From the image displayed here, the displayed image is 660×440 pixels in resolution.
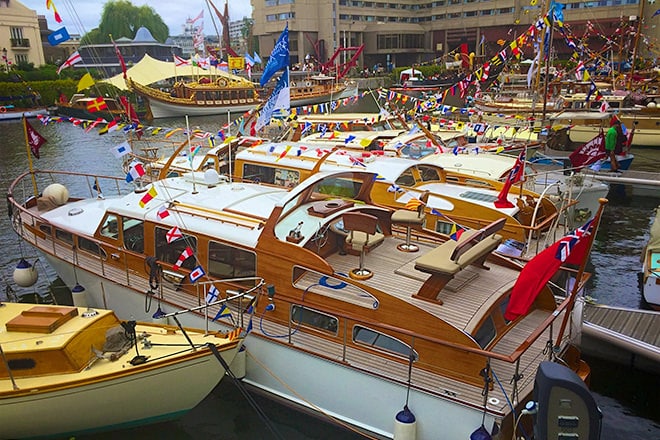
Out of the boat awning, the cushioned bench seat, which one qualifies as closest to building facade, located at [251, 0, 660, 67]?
the boat awning

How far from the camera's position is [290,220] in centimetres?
920

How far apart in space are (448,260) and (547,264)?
1.37m

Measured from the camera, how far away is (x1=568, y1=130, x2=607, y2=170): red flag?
1578 cm

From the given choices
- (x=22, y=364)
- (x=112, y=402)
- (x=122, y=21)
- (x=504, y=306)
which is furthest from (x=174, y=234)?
(x=122, y=21)

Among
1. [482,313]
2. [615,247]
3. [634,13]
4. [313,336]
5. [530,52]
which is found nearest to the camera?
[482,313]

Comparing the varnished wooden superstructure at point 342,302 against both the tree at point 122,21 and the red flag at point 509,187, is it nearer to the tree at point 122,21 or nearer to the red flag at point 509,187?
the red flag at point 509,187

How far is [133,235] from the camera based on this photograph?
34.8 ft

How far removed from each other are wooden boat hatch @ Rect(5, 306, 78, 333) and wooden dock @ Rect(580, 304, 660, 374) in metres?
9.77

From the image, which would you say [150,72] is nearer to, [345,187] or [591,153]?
[345,187]

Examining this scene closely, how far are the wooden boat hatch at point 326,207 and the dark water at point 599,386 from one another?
11.3ft

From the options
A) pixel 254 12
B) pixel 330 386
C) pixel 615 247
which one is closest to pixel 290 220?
pixel 330 386

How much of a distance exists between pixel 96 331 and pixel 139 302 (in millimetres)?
1967

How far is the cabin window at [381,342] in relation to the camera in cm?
765

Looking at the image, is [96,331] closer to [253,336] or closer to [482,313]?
[253,336]
